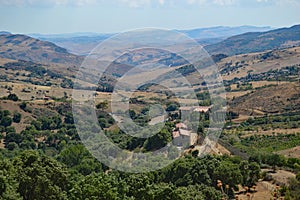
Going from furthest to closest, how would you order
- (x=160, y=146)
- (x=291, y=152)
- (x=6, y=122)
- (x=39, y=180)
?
(x=6, y=122) < (x=291, y=152) < (x=160, y=146) < (x=39, y=180)

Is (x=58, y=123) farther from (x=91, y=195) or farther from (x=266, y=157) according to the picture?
(x=91, y=195)

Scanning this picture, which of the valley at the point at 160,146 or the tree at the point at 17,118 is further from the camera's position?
the tree at the point at 17,118

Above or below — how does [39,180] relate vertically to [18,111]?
above

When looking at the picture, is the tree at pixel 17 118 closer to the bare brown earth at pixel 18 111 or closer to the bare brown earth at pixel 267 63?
the bare brown earth at pixel 18 111

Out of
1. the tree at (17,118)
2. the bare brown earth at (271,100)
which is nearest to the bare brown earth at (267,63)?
the bare brown earth at (271,100)

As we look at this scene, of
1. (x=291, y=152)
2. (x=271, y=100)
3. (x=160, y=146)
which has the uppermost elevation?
(x=160, y=146)

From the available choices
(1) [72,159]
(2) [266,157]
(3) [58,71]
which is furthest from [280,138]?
(3) [58,71]

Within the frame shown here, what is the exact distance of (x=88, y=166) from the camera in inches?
1093

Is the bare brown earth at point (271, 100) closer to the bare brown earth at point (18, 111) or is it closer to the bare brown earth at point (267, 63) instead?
the bare brown earth at point (18, 111)

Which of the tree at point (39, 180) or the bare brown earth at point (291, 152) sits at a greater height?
the tree at point (39, 180)

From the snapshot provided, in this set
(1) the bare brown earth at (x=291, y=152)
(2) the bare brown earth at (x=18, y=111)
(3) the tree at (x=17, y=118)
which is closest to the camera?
(1) the bare brown earth at (x=291, y=152)

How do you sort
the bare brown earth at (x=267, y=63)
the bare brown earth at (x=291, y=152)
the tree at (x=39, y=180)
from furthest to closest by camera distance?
the bare brown earth at (x=267, y=63) → the bare brown earth at (x=291, y=152) → the tree at (x=39, y=180)

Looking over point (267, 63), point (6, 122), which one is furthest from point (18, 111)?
point (267, 63)

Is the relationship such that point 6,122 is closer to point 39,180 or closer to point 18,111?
point 18,111
